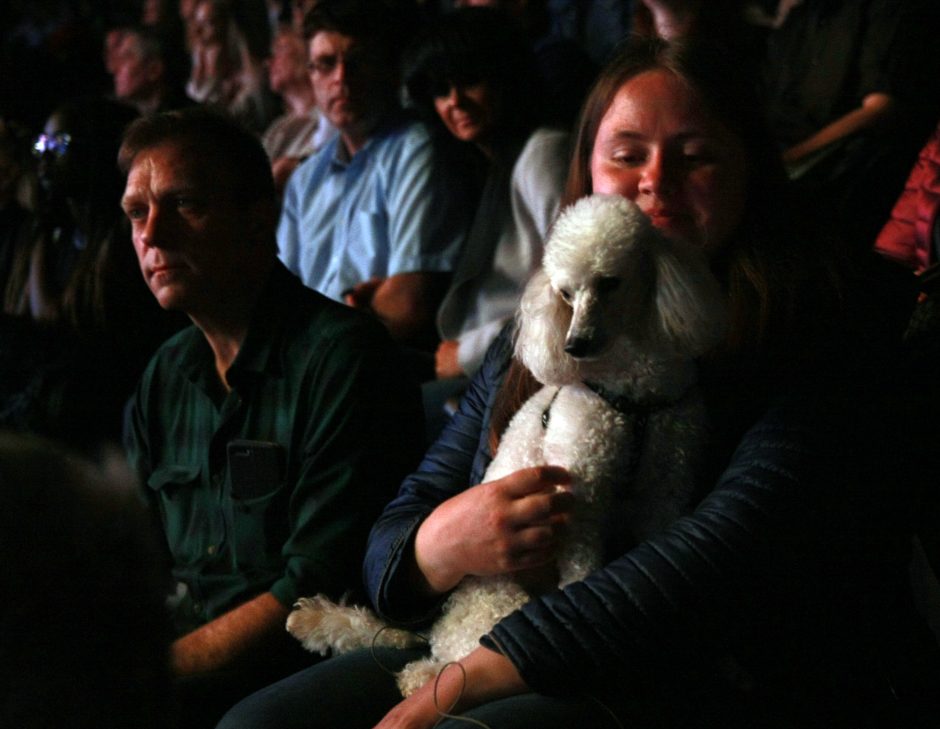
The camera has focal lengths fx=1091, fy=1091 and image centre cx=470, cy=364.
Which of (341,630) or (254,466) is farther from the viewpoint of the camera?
(254,466)

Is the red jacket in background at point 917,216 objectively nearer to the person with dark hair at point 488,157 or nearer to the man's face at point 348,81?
the person with dark hair at point 488,157

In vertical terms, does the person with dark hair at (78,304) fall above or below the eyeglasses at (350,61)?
below

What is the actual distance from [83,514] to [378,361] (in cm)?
126

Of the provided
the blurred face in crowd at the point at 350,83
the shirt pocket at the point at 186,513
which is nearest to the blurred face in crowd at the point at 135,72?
the blurred face in crowd at the point at 350,83

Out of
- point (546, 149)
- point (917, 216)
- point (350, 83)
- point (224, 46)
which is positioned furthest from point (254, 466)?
point (224, 46)

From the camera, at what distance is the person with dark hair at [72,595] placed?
68cm

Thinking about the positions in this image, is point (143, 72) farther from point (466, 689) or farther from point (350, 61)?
point (466, 689)

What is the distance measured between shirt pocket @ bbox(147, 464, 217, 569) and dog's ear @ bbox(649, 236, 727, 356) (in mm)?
1038

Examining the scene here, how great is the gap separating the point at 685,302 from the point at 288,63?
4016 mm

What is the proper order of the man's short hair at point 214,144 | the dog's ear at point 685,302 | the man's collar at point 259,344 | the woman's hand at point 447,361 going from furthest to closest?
the woman's hand at point 447,361 < the man's short hair at point 214,144 < the man's collar at point 259,344 < the dog's ear at point 685,302

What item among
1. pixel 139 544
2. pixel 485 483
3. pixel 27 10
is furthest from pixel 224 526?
pixel 27 10

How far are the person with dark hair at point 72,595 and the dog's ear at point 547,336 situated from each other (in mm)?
717

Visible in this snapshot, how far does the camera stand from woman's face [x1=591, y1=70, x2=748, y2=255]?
1.55 m

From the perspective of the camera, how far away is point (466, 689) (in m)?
1.36
